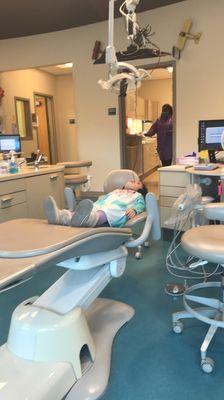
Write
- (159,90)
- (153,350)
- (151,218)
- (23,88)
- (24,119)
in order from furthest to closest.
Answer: (159,90) → (24,119) → (23,88) → (151,218) → (153,350)

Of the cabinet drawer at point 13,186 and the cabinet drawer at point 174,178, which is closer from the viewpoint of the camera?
the cabinet drawer at point 13,186

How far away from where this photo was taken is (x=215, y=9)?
3.92 meters

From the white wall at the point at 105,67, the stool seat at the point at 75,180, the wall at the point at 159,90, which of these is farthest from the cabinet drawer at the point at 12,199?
the wall at the point at 159,90

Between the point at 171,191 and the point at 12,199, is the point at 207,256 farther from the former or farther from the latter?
the point at 12,199

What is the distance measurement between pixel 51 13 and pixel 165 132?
235 centimetres

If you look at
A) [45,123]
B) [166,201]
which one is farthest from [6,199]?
[45,123]

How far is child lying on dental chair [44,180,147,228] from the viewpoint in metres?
1.39

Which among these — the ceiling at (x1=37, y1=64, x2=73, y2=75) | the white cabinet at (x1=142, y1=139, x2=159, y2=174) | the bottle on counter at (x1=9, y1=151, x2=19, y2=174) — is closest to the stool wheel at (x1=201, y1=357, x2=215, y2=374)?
the bottle on counter at (x1=9, y1=151, x2=19, y2=174)

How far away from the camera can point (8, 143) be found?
3283 mm

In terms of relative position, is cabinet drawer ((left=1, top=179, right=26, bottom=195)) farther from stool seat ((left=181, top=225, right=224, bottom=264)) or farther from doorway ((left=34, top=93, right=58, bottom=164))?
doorway ((left=34, top=93, right=58, bottom=164))

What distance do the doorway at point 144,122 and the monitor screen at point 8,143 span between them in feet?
6.78

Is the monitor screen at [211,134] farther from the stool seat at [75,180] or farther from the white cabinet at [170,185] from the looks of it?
the stool seat at [75,180]

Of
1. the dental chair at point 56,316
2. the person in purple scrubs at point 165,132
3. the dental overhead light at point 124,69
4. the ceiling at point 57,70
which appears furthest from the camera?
the ceiling at point 57,70

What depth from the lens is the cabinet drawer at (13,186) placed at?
252 cm
